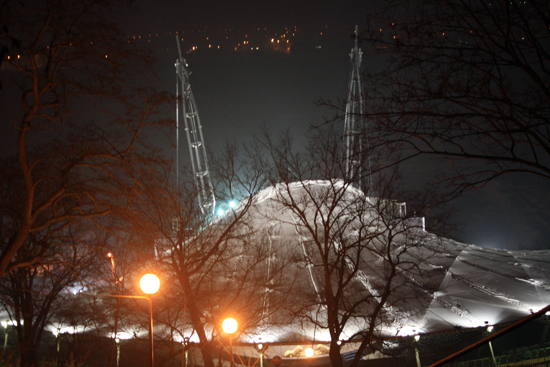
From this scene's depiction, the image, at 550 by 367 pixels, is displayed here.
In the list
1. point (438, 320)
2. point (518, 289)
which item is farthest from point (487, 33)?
point (518, 289)

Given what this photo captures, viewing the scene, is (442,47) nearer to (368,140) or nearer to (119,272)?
(368,140)

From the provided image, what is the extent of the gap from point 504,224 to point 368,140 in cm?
4085

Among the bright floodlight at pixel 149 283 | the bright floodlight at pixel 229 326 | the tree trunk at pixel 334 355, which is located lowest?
the tree trunk at pixel 334 355

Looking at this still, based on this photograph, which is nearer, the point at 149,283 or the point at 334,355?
the point at 149,283

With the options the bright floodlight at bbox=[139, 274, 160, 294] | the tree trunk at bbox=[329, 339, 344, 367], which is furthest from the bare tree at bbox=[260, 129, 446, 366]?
the bright floodlight at bbox=[139, 274, 160, 294]

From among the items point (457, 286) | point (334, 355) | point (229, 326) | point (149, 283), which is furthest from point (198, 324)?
point (457, 286)

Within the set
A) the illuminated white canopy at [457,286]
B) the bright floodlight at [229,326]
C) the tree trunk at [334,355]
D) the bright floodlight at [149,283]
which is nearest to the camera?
the bright floodlight at [149,283]

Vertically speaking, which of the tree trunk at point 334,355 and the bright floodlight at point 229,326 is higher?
the bright floodlight at point 229,326

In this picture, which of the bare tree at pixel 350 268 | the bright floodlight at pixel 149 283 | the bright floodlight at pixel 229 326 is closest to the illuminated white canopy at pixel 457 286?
the bare tree at pixel 350 268

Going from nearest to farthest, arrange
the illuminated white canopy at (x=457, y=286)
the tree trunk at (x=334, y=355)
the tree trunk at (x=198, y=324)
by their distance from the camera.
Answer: the tree trunk at (x=334, y=355) < the tree trunk at (x=198, y=324) < the illuminated white canopy at (x=457, y=286)

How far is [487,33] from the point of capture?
337 cm

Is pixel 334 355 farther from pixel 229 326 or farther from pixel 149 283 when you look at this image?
pixel 149 283

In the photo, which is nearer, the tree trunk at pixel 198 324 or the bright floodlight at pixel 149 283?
the bright floodlight at pixel 149 283

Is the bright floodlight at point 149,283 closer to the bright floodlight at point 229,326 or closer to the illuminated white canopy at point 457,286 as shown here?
the bright floodlight at point 229,326
